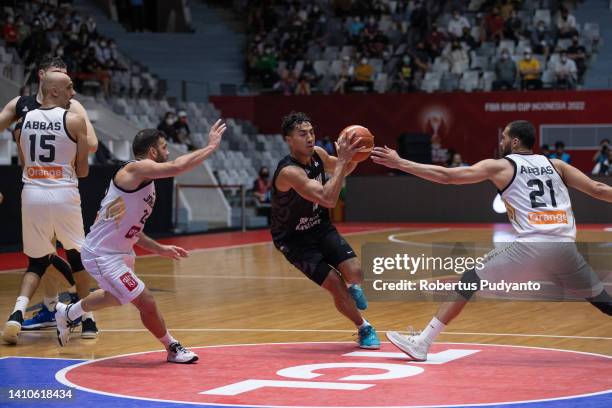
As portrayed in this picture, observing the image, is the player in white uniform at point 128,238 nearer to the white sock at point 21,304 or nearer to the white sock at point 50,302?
the white sock at point 21,304

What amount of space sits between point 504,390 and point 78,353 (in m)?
3.44

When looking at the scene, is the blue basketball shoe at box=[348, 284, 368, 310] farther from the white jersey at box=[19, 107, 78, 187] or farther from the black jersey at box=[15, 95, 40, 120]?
the black jersey at box=[15, 95, 40, 120]

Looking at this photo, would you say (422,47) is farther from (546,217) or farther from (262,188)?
(546,217)

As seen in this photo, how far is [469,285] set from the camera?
310 inches

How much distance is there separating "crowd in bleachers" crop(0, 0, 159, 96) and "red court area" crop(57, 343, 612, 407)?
1679 centimetres

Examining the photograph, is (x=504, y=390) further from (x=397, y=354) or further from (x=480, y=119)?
(x=480, y=119)

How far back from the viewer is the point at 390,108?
30531 millimetres

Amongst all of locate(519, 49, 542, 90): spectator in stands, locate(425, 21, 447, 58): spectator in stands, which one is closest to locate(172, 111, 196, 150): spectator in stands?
locate(425, 21, 447, 58): spectator in stands

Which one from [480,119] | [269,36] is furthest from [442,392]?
[269,36]

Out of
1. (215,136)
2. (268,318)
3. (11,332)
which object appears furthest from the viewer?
(268,318)

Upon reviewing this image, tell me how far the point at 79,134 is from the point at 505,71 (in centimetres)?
2158

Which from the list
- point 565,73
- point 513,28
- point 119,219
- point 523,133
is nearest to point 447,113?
point 513,28

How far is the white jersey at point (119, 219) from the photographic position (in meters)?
8.16

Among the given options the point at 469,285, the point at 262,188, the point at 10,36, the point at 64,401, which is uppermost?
the point at 10,36
